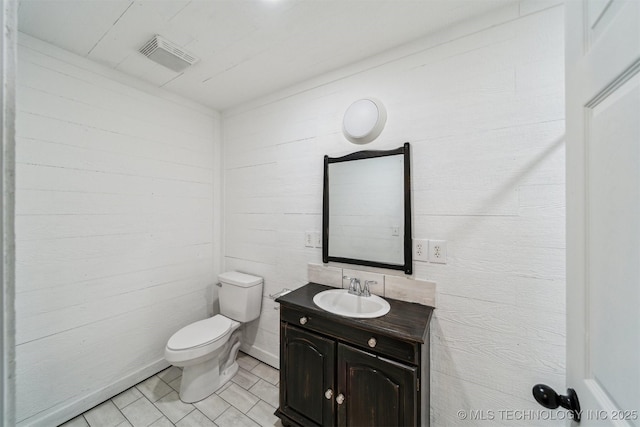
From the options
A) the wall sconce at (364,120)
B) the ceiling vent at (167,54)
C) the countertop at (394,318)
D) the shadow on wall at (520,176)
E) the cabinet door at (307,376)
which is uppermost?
the ceiling vent at (167,54)

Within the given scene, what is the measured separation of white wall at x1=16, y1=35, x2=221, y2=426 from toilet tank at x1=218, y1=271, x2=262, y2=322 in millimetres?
346

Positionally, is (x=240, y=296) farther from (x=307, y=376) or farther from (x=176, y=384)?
(x=307, y=376)

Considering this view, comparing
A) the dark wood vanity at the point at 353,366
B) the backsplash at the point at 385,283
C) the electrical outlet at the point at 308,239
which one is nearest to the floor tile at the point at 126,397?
the dark wood vanity at the point at 353,366

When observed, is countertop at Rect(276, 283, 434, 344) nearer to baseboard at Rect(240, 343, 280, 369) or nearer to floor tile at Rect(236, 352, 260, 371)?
baseboard at Rect(240, 343, 280, 369)

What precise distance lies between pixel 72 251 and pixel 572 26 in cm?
267

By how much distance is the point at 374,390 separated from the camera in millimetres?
1199

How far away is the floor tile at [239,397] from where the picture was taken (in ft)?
5.63

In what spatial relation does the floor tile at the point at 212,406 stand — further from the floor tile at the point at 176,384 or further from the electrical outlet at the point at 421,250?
the electrical outlet at the point at 421,250

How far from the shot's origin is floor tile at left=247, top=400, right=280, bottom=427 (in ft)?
5.18

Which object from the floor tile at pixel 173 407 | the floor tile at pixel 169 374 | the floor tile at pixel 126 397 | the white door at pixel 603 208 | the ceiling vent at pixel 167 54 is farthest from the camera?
the floor tile at pixel 169 374

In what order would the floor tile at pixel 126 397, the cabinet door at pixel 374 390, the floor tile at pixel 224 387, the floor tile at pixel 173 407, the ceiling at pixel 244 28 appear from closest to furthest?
1. the cabinet door at pixel 374 390
2. the ceiling at pixel 244 28
3. the floor tile at pixel 173 407
4. the floor tile at pixel 126 397
5. the floor tile at pixel 224 387

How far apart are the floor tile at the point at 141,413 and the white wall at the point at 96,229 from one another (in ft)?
0.77

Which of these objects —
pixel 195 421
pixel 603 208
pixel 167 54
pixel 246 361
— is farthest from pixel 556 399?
pixel 167 54

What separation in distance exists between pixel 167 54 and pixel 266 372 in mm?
2574
